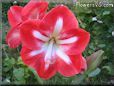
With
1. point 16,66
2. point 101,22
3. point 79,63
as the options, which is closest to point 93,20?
point 101,22

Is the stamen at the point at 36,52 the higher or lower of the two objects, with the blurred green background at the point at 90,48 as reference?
higher

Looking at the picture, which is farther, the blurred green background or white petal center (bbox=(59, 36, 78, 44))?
the blurred green background

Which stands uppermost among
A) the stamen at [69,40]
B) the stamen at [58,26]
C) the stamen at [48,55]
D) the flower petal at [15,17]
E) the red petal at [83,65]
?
the stamen at [58,26]

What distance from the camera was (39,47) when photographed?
1.69 feet

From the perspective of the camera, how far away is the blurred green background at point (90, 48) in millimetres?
957

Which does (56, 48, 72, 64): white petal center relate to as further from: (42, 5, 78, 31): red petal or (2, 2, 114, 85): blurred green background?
(2, 2, 114, 85): blurred green background

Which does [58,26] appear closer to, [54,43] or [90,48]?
[54,43]

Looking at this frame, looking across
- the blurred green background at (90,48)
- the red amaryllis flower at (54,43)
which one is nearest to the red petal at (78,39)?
the red amaryllis flower at (54,43)

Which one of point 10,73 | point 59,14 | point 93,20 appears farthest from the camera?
point 93,20

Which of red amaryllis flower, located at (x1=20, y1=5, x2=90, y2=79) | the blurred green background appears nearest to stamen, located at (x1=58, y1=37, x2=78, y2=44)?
red amaryllis flower, located at (x1=20, y1=5, x2=90, y2=79)

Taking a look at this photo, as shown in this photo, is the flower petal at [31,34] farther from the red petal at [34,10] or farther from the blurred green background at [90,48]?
the blurred green background at [90,48]

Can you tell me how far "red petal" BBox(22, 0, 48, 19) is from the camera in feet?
1.79

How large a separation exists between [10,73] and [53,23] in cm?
54

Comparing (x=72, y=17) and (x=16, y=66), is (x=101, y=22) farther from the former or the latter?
(x=72, y=17)
